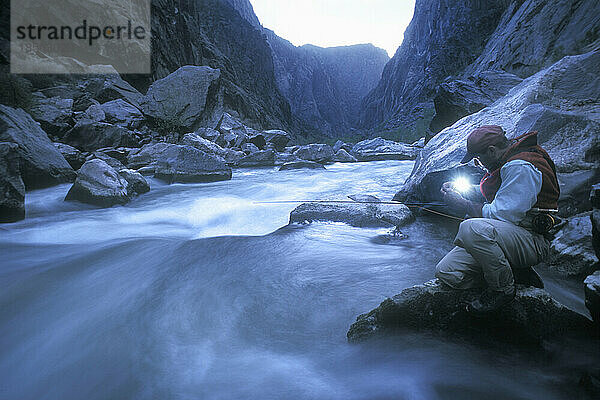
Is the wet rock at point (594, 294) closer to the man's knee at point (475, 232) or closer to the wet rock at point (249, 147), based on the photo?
the man's knee at point (475, 232)

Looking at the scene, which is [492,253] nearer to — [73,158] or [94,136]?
[73,158]

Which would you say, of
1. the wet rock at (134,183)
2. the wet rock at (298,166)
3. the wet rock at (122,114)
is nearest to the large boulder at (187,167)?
the wet rock at (134,183)

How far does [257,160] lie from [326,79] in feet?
374

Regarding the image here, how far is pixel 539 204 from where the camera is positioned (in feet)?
6.18

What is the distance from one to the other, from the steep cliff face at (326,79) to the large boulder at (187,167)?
8422 centimetres

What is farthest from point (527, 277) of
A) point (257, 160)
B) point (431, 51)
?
point (431, 51)

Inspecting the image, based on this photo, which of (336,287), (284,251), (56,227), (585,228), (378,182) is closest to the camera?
(585,228)

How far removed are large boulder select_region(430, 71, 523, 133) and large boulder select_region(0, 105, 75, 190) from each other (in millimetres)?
16887

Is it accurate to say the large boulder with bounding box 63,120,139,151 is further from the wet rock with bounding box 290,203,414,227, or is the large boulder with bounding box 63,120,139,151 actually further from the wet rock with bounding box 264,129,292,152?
the wet rock with bounding box 290,203,414,227

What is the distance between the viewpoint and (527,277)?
2.14 meters

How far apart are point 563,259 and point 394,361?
2.43 meters

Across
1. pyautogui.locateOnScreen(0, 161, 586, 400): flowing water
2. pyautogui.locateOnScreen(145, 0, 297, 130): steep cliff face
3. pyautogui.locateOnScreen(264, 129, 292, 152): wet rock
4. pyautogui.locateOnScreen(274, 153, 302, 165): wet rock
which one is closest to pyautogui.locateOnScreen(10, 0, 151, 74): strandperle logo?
pyautogui.locateOnScreen(145, 0, 297, 130): steep cliff face

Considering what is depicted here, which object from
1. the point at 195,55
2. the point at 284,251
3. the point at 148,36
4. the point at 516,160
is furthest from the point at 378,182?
the point at 195,55

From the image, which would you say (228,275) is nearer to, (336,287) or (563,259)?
(336,287)
